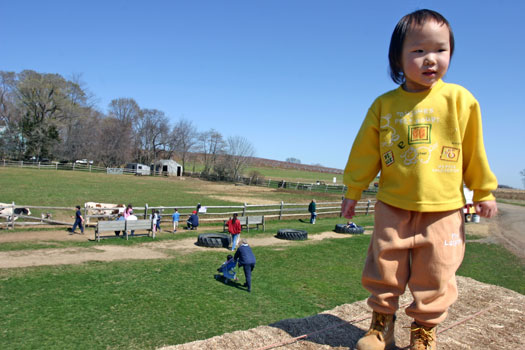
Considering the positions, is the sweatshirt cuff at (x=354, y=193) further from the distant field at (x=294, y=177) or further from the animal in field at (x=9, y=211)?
the distant field at (x=294, y=177)

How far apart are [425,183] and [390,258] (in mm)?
681

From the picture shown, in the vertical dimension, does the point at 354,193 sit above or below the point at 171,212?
above

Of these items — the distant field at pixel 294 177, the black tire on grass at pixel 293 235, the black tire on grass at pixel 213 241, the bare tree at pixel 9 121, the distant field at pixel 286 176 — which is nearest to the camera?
the black tire on grass at pixel 213 241

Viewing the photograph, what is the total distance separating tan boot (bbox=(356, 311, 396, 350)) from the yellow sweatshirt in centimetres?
102

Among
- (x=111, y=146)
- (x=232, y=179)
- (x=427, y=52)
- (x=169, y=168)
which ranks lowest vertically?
(x=232, y=179)

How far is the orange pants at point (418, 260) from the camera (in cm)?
302

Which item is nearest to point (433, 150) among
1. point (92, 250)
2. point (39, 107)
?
point (92, 250)

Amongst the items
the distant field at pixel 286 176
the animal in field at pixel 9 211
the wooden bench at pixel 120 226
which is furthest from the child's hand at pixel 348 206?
the distant field at pixel 286 176

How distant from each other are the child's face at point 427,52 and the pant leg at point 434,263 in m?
1.15

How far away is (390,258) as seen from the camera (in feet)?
10.1

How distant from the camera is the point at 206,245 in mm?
14008

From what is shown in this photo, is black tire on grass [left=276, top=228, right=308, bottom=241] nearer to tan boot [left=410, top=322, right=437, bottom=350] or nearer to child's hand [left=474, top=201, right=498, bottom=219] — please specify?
tan boot [left=410, top=322, right=437, bottom=350]

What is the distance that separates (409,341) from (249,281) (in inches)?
222

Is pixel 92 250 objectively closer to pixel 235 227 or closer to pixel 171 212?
pixel 235 227
